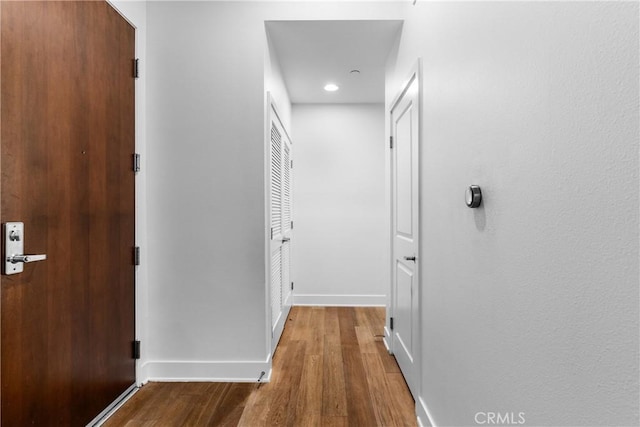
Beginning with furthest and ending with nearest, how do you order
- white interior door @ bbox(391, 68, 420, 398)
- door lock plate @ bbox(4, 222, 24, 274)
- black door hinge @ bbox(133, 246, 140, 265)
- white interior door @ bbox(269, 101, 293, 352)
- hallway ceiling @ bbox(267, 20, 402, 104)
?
white interior door @ bbox(269, 101, 293, 352), hallway ceiling @ bbox(267, 20, 402, 104), black door hinge @ bbox(133, 246, 140, 265), white interior door @ bbox(391, 68, 420, 398), door lock plate @ bbox(4, 222, 24, 274)

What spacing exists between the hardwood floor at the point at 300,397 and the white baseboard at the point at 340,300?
120 centimetres

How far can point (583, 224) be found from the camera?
700 mm

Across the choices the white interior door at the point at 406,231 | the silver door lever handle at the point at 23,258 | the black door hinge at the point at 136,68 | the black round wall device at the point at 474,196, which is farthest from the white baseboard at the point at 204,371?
the black door hinge at the point at 136,68

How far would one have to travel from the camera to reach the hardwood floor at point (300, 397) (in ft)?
Result: 6.00

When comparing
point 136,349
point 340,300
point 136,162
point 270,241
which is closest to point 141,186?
point 136,162

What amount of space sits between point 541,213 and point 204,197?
1904mm

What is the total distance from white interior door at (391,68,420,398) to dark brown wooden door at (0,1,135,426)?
1.67 meters

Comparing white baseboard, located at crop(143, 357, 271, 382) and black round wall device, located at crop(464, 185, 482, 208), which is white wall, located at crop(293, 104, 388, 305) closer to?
white baseboard, located at crop(143, 357, 271, 382)

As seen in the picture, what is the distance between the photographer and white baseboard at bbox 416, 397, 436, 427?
1652 mm

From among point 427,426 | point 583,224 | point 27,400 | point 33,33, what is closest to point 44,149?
point 33,33

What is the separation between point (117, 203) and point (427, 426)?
200 cm

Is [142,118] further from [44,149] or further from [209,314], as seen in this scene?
[209,314]

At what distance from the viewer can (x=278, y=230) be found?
2996mm

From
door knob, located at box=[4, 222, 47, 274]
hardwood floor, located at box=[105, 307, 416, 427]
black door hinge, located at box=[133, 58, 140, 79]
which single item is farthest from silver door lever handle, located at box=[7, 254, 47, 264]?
black door hinge, located at box=[133, 58, 140, 79]
